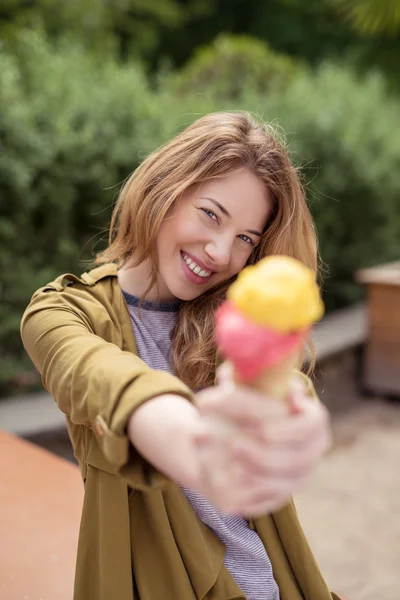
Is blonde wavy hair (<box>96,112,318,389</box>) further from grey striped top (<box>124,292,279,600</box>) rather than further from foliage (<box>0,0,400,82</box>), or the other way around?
foliage (<box>0,0,400,82</box>)

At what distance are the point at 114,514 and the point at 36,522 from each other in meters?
0.89

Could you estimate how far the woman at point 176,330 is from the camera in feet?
4.11

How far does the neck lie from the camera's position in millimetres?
1473

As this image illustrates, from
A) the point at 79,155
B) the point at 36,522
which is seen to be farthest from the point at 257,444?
the point at 79,155

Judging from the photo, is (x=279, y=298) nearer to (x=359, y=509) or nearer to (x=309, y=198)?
(x=359, y=509)

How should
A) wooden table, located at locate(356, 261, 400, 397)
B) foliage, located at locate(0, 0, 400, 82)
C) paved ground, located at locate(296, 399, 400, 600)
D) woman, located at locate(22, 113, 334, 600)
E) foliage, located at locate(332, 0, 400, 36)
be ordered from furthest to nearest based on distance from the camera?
foliage, located at locate(0, 0, 400, 82) < foliage, located at locate(332, 0, 400, 36) < wooden table, located at locate(356, 261, 400, 397) < paved ground, located at locate(296, 399, 400, 600) < woman, located at locate(22, 113, 334, 600)

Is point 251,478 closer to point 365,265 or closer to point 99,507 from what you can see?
point 99,507

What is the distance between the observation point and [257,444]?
74 cm

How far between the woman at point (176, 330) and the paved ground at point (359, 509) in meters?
1.68

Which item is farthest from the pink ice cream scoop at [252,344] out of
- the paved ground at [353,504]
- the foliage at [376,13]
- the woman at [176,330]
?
the foliage at [376,13]

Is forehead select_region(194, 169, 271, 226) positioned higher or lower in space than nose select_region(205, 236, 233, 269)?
higher

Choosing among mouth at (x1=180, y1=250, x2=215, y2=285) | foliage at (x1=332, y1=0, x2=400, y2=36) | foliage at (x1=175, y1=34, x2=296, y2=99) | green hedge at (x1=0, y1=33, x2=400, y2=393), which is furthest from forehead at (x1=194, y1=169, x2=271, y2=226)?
foliage at (x1=332, y1=0, x2=400, y2=36)

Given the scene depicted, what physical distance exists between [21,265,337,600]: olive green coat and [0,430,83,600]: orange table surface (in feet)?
1.53

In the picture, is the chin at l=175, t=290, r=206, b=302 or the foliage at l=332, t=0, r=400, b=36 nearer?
the chin at l=175, t=290, r=206, b=302
